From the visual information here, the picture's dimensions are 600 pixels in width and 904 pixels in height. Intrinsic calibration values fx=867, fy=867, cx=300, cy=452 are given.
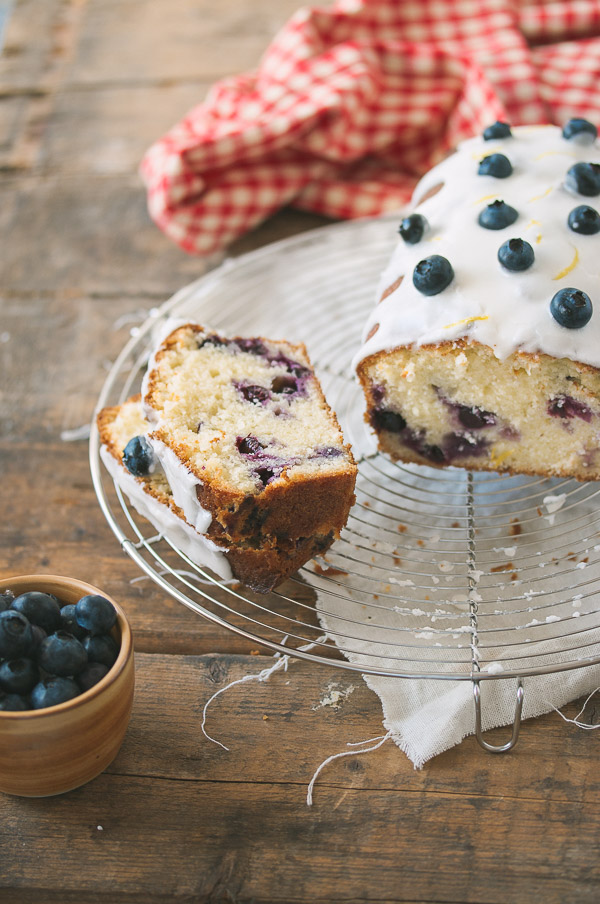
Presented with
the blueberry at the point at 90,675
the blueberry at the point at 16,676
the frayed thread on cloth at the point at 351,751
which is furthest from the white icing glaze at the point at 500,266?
the blueberry at the point at 16,676

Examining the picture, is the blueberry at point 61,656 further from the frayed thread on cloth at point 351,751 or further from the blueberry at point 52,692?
the frayed thread on cloth at point 351,751

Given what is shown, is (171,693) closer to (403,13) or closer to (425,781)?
(425,781)

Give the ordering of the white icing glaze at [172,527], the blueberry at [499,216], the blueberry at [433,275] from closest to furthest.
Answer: the white icing glaze at [172,527] < the blueberry at [433,275] < the blueberry at [499,216]

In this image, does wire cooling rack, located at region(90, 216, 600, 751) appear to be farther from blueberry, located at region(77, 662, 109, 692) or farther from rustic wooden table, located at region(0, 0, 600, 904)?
blueberry, located at region(77, 662, 109, 692)

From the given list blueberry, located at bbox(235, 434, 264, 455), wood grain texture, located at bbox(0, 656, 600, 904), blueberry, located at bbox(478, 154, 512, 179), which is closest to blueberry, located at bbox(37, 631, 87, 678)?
wood grain texture, located at bbox(0, 656, 600, 904)

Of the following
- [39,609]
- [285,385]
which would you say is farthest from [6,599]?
[285,385]

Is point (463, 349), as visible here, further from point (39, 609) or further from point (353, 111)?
point (353, 111)

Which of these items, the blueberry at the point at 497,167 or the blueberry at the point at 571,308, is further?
the blueberry at the point at 497,167

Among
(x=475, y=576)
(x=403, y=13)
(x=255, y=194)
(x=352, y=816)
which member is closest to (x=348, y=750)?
(x=352, y=816)
